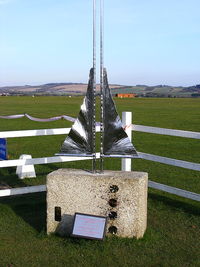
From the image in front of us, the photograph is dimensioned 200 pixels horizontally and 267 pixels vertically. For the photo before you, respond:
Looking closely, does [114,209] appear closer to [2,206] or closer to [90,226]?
[90,226]

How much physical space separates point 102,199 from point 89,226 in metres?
0.42

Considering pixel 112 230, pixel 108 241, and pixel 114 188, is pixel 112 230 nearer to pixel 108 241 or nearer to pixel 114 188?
pixel 108 241

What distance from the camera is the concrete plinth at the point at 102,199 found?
5.76 metres

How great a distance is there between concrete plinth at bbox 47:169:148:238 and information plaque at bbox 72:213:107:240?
0.21 m

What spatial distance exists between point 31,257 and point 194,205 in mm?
3562

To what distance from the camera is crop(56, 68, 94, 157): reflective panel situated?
20.3ft

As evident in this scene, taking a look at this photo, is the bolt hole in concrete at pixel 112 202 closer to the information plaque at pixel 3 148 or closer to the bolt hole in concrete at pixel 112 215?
the bolt hole in concrete at pixel 112 215

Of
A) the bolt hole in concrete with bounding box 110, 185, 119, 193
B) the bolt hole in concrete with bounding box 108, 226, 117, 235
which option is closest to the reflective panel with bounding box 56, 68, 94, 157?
the bolt hole in concrete with bounding box 110, 185, 119, 193

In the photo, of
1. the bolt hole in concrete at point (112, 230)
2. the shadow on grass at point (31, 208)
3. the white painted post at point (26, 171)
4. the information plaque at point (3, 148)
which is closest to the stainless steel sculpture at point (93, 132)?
the bolt hole in concrete at point (112, 230)

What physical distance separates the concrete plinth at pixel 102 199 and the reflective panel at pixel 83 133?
1.20 ft

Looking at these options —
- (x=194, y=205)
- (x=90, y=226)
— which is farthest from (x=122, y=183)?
(x=194, y=205)

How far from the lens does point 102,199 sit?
19.2 ft

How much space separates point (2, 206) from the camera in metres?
7.64

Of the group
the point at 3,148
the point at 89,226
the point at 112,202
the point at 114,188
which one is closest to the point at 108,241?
the point at 89,226
